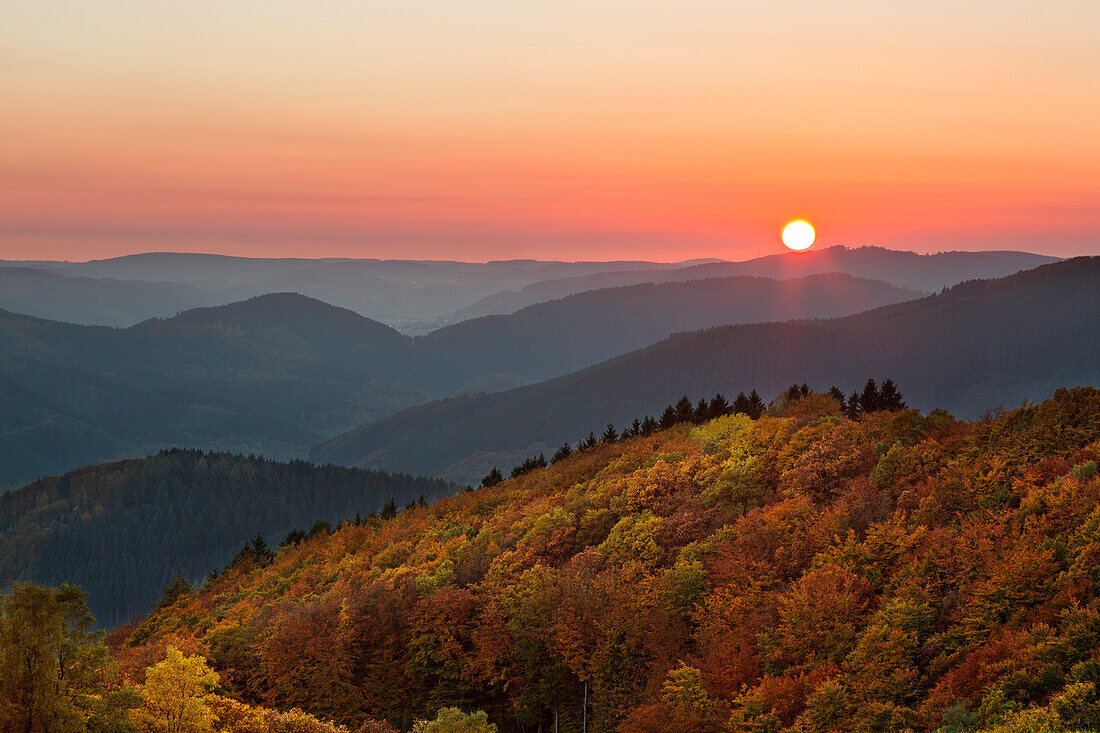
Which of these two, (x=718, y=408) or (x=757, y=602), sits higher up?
(x=718, y=408)

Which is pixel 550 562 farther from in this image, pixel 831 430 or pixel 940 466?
pixel 940 466

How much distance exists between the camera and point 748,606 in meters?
51.8

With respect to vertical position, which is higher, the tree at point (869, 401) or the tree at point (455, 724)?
the tree at point (869, 401)

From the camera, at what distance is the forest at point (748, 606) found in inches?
1592

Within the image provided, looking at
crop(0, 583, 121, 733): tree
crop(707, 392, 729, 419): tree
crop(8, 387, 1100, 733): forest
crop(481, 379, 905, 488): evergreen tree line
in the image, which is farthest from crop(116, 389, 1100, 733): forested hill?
crop(707, 392, 729, 419): tree

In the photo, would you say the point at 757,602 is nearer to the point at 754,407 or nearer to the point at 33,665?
the point at 33,665

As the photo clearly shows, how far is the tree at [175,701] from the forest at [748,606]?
61 cm

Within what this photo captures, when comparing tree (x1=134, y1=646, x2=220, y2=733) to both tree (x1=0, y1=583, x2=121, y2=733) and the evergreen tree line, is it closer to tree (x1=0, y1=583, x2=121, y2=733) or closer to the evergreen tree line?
tree (x1=0, y1=583, x2=121, y2=733)

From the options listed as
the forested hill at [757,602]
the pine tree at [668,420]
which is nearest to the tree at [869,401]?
the forested hill at [757,602]

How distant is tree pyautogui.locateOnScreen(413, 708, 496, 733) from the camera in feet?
144

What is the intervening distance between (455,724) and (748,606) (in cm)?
1915

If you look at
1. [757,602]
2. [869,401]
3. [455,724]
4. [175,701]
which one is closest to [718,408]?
[869,401]

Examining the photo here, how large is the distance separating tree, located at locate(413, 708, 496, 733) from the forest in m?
0.21

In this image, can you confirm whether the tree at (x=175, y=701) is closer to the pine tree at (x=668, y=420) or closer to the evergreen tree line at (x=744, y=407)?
the evergreen tree line at (x=744, y=407)
